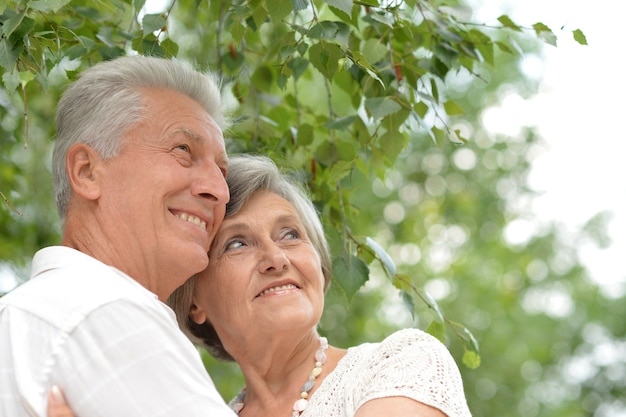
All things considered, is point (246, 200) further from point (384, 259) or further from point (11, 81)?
point (11, 81)

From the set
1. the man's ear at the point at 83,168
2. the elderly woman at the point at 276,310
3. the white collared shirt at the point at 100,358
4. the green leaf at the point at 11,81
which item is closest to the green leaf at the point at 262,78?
the elderly woman at the point at 276,310

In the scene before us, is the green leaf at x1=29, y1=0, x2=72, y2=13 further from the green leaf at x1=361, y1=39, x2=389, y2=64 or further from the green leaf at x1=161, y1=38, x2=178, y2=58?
the green leaf at x1=361, y1=39, x2=389, y2=64

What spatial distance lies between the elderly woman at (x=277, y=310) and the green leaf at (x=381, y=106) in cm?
48

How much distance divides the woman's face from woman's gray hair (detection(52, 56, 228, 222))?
1.56 feet

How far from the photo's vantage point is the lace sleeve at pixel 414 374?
7.69ft

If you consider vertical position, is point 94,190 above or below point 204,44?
above

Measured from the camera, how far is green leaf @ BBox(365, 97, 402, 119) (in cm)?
267

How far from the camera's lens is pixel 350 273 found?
3025 millimetres

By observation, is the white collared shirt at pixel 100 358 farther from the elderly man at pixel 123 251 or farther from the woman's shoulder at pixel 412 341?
the woman's shoulder at pixel 412 341

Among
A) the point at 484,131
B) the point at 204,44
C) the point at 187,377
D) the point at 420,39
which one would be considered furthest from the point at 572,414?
the point at 187,377

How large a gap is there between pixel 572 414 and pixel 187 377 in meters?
12.8

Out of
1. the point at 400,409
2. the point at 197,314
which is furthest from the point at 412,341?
the point at 197,314

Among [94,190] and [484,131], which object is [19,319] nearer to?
[94,190]

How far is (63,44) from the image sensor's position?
2.94 m
